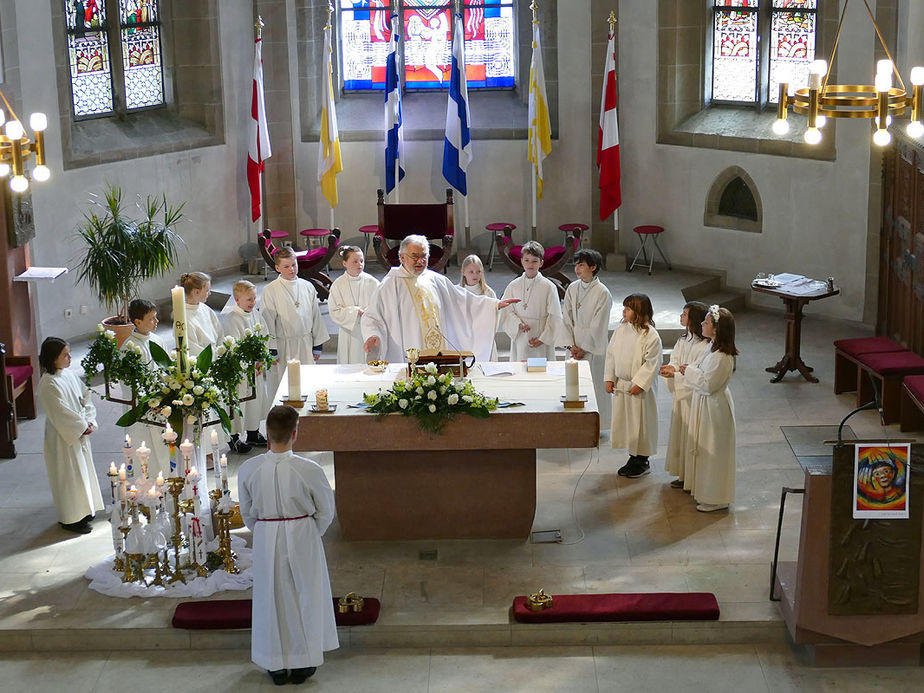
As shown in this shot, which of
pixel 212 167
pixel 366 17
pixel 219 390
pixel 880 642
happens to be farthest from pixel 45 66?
pixel 880 642

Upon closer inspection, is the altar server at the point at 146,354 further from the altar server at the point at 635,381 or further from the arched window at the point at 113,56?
the arched window at the point at 113,56

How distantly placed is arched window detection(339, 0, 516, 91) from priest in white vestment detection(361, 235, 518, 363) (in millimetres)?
6795

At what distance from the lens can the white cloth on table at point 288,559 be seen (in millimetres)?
6926

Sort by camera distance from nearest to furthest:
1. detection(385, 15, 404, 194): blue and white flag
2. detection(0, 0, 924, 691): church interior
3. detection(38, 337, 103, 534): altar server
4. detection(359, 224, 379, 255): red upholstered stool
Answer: detection(0, 0, 924, 691): church interior, detection(38, 337, 103, 534): altar server, detection(385, 15, 404, 194): blue and white flag, detection(359, 224, 379, 255): red upholstered stool

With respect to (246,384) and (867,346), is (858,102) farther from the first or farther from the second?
(246,384)

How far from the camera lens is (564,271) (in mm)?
15914

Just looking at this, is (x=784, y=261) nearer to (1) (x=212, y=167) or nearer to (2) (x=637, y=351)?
(2) (x=637, y=351)

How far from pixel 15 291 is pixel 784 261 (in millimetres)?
8182

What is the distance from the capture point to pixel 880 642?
7266mm

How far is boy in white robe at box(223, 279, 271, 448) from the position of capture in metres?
10.4

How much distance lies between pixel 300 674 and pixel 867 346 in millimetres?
6534

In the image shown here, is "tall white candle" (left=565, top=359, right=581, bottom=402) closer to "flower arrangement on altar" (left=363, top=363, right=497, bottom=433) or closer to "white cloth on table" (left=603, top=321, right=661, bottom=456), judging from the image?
"flower arrangement on altar" (left=363, top=363, right=497, bottom=433)

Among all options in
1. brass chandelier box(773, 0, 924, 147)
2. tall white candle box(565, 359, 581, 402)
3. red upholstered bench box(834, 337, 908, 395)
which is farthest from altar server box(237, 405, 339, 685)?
red upholstered bench box(834, 337, 908, 395)

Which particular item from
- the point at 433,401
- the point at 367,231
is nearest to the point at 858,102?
the point at 433,401
